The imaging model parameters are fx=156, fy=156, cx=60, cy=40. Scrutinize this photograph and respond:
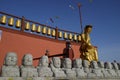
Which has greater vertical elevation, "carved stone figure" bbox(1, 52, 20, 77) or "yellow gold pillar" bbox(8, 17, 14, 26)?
"yellow gold pillar" bbox(8, 17, 14, 26)

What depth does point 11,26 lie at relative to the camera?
20.9ft

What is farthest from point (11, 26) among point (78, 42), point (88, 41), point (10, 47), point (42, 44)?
point (78, 42)

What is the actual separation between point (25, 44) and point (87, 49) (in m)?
3.08

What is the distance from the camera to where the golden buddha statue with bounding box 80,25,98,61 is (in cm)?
457

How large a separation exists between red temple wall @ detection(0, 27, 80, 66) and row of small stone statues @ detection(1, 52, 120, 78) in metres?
3.41

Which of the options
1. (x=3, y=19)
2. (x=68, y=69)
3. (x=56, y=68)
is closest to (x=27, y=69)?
(x=56, y=68)

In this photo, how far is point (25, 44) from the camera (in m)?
Answer: 6.71

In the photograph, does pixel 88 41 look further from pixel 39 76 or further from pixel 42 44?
pixel 42 44

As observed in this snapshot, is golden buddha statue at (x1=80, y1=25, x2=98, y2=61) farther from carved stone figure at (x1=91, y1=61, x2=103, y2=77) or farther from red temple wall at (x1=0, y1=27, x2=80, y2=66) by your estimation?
red temple wall at (x1=0, y1=27, x2=80, y2=66)

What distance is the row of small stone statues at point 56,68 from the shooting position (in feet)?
7.72

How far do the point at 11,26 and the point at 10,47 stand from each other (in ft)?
2.87

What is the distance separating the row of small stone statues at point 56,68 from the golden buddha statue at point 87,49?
519mm

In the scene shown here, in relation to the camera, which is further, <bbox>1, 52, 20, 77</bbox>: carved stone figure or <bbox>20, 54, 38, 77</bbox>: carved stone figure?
<bbox>20, 54, 38, 77</bbox>: carved stone figure

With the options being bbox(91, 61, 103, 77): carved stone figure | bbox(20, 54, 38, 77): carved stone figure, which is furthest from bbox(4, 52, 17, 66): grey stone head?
bbox(91, 61, 103, 77): carved stone figure
